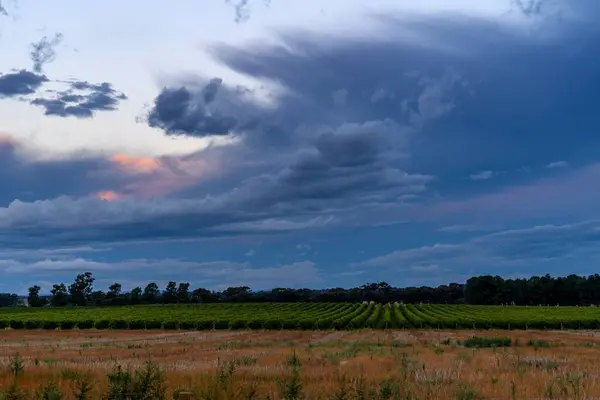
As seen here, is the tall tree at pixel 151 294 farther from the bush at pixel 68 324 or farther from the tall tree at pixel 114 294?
the bush at pixel 68 324

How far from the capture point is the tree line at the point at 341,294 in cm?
17600

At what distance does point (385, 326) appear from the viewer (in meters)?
81.1

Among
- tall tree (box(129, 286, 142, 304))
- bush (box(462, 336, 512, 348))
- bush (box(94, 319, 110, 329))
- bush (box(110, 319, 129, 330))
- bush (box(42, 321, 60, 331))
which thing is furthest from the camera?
tall tree (box(129, 286, 142, 304))

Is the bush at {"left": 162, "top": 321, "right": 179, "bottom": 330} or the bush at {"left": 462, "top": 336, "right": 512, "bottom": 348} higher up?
the bush at {"left": 462, "top": 336, "right": 512, "bottom": 348}

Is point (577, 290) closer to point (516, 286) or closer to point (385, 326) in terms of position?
point (516, 286)

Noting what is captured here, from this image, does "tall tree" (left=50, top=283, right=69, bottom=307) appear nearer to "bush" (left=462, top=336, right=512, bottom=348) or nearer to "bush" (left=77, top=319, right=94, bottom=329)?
"bush" (left=77, top=319, right=94, bottom=329)

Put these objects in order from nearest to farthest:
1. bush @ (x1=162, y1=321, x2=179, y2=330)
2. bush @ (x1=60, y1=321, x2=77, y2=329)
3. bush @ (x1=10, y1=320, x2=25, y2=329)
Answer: bush @ (x1=162, y1=321, x2=179, y2=330) < bush @ (x1=60, y1=321, x2=77, y2=329) < bush @ (x1=10, y1=320, x2=25, y2=329)

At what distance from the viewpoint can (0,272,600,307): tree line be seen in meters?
176

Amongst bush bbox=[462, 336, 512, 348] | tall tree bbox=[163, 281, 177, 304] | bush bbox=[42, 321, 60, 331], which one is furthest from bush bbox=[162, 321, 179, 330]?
tall tree bbox=[163, 281, 177, 304]

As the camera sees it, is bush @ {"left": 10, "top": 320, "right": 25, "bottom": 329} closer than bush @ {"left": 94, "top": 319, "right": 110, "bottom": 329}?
No

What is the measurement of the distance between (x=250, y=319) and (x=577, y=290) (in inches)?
4785

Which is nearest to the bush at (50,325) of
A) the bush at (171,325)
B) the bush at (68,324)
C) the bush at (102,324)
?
the bush at (68,324)

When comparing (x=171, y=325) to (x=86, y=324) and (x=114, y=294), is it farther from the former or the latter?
(x=114, y=294)

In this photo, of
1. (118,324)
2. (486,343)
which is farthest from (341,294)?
(486,343)
